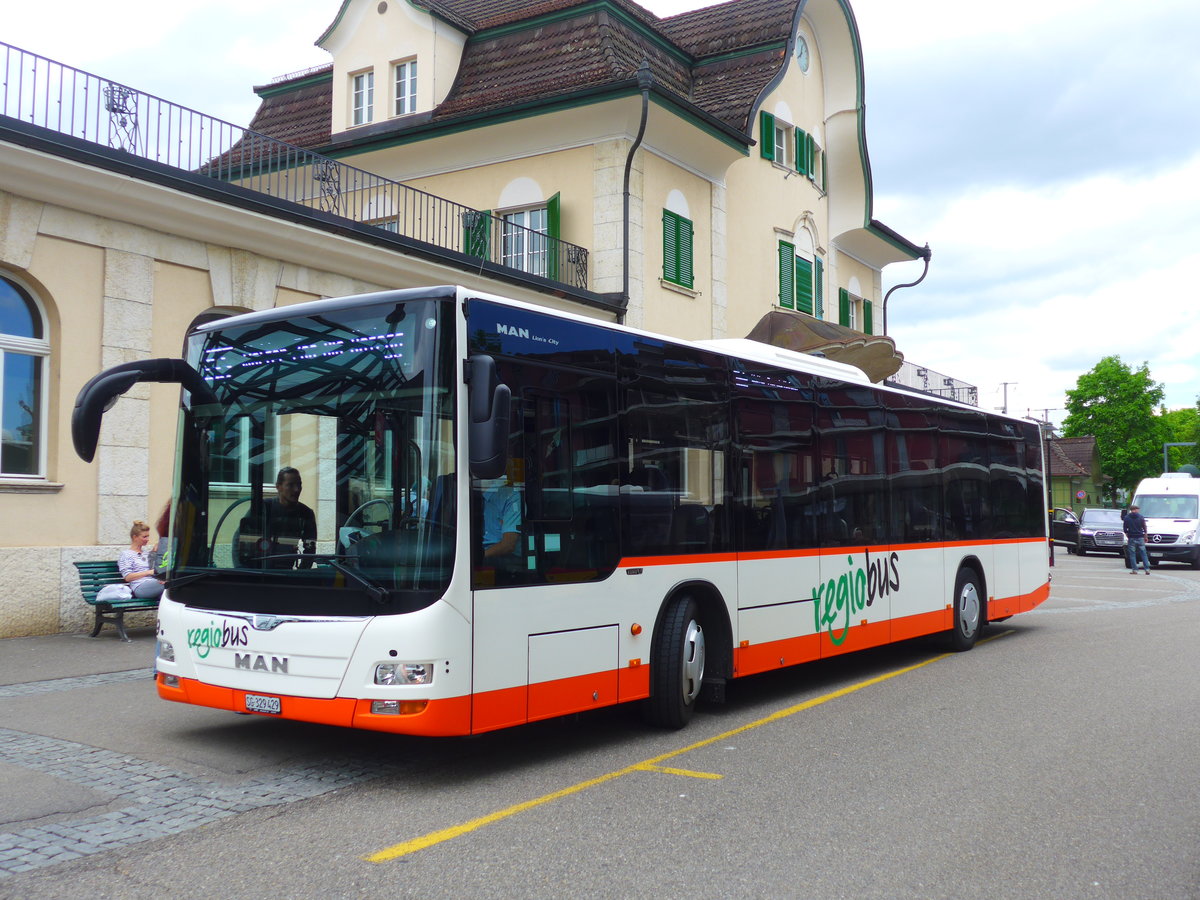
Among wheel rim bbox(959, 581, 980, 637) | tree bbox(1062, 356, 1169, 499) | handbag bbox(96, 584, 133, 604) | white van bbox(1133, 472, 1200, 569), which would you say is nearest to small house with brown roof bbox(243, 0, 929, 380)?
handbag bbox(96, 584, 133, 604)

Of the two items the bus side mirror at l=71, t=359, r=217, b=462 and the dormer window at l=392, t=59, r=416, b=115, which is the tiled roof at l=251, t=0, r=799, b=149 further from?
the bus side mirror at l=71, t=359, r=217, b=462

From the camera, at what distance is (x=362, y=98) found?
24.1 m

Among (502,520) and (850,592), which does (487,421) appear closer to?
(502,520)

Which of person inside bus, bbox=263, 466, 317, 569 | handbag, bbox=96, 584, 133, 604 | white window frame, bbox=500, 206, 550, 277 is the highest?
white window frame, bbox=500, 206, 550, 277

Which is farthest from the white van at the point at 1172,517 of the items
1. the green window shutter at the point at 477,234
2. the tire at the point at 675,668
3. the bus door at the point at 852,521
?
the tire at the point at 675,668

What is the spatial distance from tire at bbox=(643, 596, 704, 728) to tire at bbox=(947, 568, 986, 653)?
5.43 meters

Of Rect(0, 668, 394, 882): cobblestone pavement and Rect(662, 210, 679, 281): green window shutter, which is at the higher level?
Rect(662, 210, 679, 281): green window shutter

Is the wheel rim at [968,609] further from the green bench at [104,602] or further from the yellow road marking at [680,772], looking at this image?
the green bench at [104,602]

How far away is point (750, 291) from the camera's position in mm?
25375

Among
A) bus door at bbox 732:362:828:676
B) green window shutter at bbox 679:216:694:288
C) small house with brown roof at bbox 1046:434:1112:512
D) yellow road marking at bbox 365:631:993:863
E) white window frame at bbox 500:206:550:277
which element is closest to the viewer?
yellow road marking at bbox 365:631:993:863

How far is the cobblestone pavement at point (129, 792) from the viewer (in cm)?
530

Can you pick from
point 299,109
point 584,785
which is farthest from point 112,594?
point 299,109

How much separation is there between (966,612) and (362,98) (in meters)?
16.9

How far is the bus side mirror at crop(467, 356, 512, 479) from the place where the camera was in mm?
6109
